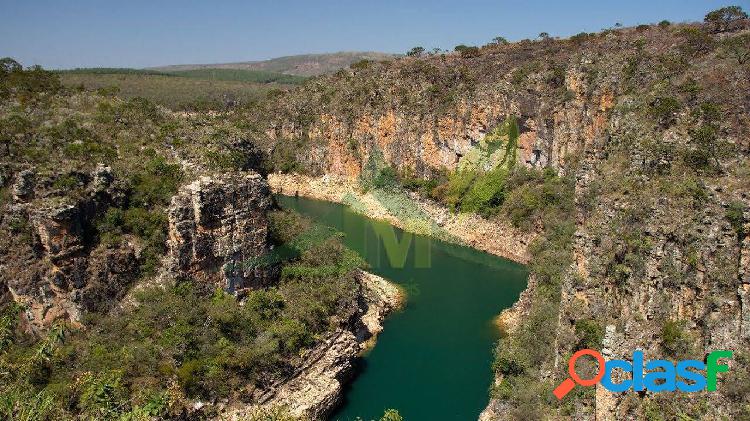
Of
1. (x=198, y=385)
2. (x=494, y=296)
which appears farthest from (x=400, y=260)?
(x=198, y=385)

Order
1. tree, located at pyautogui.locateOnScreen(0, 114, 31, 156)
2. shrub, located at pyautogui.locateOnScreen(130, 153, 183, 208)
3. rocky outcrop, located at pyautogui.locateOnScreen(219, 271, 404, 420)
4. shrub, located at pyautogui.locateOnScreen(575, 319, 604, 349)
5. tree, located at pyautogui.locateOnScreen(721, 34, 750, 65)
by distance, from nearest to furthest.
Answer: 1. shrub, located at pyautogui.locateOnScreen(575, 319, 604, 349)
2. rocky outcrop, located at pyautogui.locateOnScreen(219, 271, 404, 420)
3. tree, located at pyautogui.locateOnScreen(0, 114, 31, 156)
4. shrub, located at pyautogui.locateOnScreen(130, 153, 183, 208)
5. tree, located at pyautogui.locateOnScreen(721, 34, 750, 65)

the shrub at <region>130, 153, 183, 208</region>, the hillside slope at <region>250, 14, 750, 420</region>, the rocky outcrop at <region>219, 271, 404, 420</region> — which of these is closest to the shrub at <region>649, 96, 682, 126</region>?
the hillside slope at <region>250, 14, 750, 420</region>

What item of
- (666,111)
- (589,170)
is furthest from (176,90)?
(666,111)

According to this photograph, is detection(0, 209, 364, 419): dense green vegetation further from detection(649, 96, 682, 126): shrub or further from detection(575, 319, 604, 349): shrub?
detection(649, 96, 682, 126): shrub

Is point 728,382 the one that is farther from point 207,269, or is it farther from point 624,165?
point 207,269

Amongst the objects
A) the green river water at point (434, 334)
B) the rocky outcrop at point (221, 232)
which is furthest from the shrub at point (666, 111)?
the rocky outcrop at point (221, 232)

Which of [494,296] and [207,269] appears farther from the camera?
[494,296]
